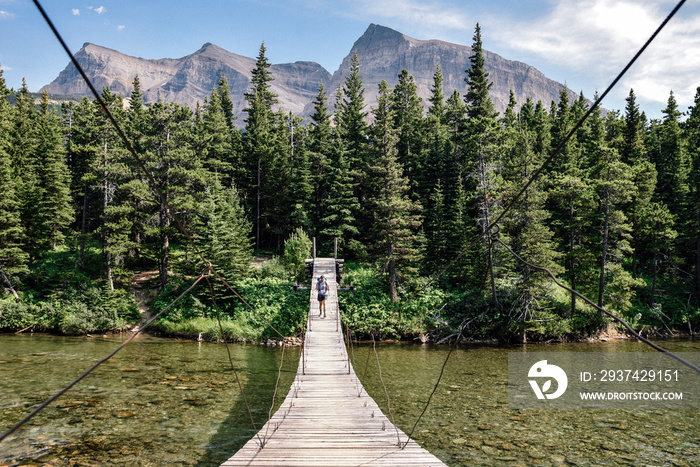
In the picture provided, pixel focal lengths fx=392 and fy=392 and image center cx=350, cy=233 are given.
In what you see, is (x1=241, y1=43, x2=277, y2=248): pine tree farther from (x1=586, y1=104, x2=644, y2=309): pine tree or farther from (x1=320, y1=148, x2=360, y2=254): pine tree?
(x1=586, y1=104, x2=644, y2=309): pine tree

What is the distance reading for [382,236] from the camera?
26.0 meters

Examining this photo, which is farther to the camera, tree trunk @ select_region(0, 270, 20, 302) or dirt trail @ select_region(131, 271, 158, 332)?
dirt trail @ select_region(131, 271, 158, 332)

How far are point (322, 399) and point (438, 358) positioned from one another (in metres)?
12.0

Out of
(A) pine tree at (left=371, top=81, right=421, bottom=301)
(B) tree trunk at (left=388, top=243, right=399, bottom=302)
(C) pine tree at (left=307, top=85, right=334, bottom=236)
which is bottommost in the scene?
(B) tree trunk at (left=388, top=243, right=399, bottom=302)

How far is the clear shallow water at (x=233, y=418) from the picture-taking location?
9148 mm

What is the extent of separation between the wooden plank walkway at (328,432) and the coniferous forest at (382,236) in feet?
39.0

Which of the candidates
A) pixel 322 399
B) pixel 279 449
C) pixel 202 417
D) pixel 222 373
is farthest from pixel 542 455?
pixel 222 373

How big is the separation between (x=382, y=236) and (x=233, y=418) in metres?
16.5

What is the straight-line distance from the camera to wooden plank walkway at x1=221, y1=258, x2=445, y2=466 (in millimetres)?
5801

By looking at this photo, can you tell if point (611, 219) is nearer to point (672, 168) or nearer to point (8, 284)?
point (672, 168)

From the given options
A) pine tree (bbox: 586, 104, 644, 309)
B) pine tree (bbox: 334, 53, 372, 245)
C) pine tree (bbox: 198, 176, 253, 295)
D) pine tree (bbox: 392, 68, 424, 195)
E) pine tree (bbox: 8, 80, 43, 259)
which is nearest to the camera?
pine tree (bbox: 586, 104, 644, 309)

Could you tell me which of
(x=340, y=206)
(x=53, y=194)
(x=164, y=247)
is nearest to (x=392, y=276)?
(x=340, y=206)

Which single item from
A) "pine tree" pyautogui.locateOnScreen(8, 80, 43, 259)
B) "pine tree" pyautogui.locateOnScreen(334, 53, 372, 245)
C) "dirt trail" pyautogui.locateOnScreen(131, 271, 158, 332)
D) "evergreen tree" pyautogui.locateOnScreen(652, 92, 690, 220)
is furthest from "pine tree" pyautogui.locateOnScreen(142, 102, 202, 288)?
"evergreen tree" pyautogui.locateOnScreen(652, 92, 690, 220)

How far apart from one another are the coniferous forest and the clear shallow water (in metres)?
6.66
